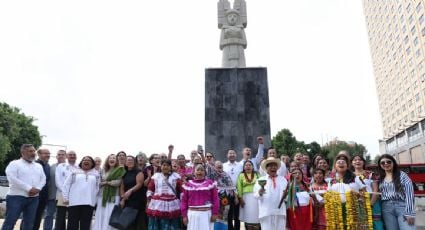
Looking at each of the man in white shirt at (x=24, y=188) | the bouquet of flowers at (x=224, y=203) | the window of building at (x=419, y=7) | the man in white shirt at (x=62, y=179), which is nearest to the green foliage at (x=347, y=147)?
the window of building at (x=419, y=7)

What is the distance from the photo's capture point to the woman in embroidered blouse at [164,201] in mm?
5188

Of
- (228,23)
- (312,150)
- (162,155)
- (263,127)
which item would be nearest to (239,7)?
(228,23)

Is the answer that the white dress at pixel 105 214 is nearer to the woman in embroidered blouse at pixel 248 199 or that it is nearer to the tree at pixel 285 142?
the woman in embroidered blouse at pixel 248 199

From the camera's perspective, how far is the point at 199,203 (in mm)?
5039

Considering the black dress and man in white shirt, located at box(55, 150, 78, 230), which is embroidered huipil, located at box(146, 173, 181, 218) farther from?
man in white shirt, located at box(55, 150, 78, 230)

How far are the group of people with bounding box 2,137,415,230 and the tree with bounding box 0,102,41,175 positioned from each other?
23780 mm

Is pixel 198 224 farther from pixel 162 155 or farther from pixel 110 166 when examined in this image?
pixel 110 166

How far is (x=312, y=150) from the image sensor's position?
40.7 metres

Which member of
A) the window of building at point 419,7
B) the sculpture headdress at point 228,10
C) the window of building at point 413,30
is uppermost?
the window of building at point 419,7

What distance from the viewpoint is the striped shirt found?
14.5 ft

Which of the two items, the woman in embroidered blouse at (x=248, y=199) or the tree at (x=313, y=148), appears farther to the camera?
the tree at (x=313, y=148)

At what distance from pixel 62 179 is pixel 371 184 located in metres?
5.50

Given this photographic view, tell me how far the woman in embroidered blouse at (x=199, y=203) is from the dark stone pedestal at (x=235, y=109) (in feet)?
17.5

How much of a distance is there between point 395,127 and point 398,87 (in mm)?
6411
